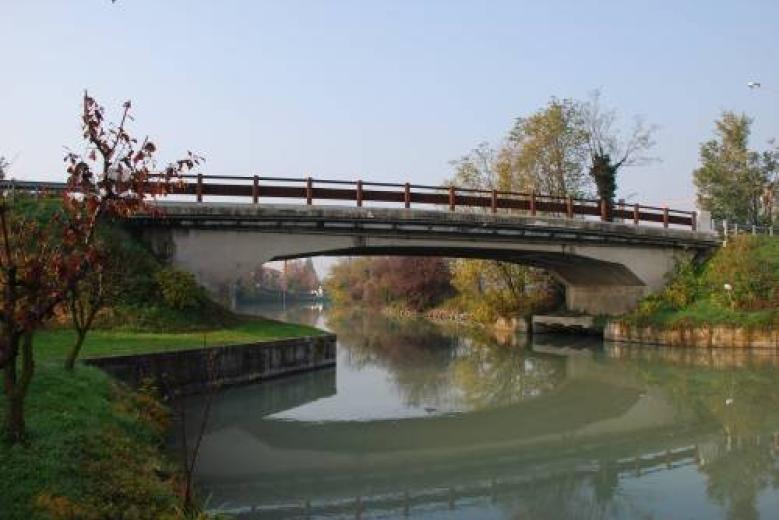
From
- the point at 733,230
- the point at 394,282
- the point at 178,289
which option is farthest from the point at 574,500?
the point at 394,282

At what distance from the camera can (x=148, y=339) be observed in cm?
1596

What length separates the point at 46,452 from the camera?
6.76 meters

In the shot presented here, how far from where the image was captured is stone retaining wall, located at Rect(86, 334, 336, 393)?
1309cm

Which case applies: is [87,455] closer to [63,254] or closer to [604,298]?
[63,254]

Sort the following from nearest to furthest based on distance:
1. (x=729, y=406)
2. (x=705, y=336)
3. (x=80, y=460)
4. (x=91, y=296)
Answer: (x=80, y=460) → (x=91, y=296) → (x=729, y=406) → (x=705, y=336)

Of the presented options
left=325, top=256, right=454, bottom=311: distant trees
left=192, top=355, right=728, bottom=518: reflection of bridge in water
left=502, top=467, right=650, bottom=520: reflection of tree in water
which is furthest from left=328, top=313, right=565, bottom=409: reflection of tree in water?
left=325, top=256, right=454, bottom=311: distant trees

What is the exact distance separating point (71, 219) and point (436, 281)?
47.0m

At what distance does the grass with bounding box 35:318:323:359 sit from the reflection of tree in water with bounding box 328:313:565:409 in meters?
3.63

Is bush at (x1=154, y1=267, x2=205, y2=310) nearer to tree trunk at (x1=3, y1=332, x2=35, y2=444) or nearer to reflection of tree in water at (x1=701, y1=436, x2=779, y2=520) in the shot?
tree trunk at (x1=3, y1=332, x2=35, y2=444)

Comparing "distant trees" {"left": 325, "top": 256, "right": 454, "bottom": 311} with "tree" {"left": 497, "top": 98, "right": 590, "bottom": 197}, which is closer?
"tree" {"left": 497, "top": 98, "right": 590, "bottom": 197}

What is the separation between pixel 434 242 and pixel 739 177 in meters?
36.1

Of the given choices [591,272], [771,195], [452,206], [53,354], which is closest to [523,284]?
[591,272]

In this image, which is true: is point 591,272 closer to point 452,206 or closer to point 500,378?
point 452,206

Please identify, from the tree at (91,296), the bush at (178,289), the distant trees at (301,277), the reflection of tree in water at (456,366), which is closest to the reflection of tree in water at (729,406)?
the reflection of tree in water at (456,366)
